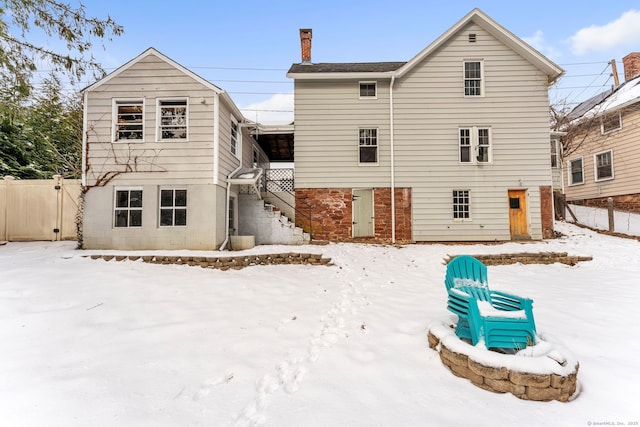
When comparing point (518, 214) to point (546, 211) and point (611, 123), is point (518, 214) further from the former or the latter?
point (611, 123)

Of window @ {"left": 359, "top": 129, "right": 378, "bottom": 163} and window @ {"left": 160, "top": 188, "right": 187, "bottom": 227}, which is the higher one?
window @ {"left": 359, "top": 129, "right": 378, "bottom": 163}

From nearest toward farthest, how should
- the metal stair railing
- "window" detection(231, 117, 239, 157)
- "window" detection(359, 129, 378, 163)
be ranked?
"window" detection(231, 117, 239, 157) < "window" detection(359, 129, 378, 163) < the metal stair railing

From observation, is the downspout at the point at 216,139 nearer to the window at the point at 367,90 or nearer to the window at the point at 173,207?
the window at the point at 173,207

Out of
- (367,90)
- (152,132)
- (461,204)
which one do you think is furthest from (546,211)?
(152,132)

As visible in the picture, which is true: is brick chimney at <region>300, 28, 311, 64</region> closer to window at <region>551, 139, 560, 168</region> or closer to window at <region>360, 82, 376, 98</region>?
window at <region>360, 82, 376, 98</region>

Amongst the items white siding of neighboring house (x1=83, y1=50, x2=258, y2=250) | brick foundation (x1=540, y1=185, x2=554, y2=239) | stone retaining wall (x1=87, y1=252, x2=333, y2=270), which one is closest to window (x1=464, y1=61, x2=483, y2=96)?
brick foundation (x1=540, y1=185, x2=554, y2=239)

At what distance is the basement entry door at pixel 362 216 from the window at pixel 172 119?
7.05m

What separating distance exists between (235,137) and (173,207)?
408cm

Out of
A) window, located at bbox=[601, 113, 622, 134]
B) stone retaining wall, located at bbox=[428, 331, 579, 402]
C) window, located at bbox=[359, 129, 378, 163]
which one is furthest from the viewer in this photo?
window, located at bbox=[601, 113, 622, 134]

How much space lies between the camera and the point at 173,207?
9945 mm

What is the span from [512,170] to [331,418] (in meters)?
13.0

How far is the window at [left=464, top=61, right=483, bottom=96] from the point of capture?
12.4 meters

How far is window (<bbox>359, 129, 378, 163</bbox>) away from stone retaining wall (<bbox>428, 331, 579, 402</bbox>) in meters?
10.1

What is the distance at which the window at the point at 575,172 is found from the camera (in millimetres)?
17938
